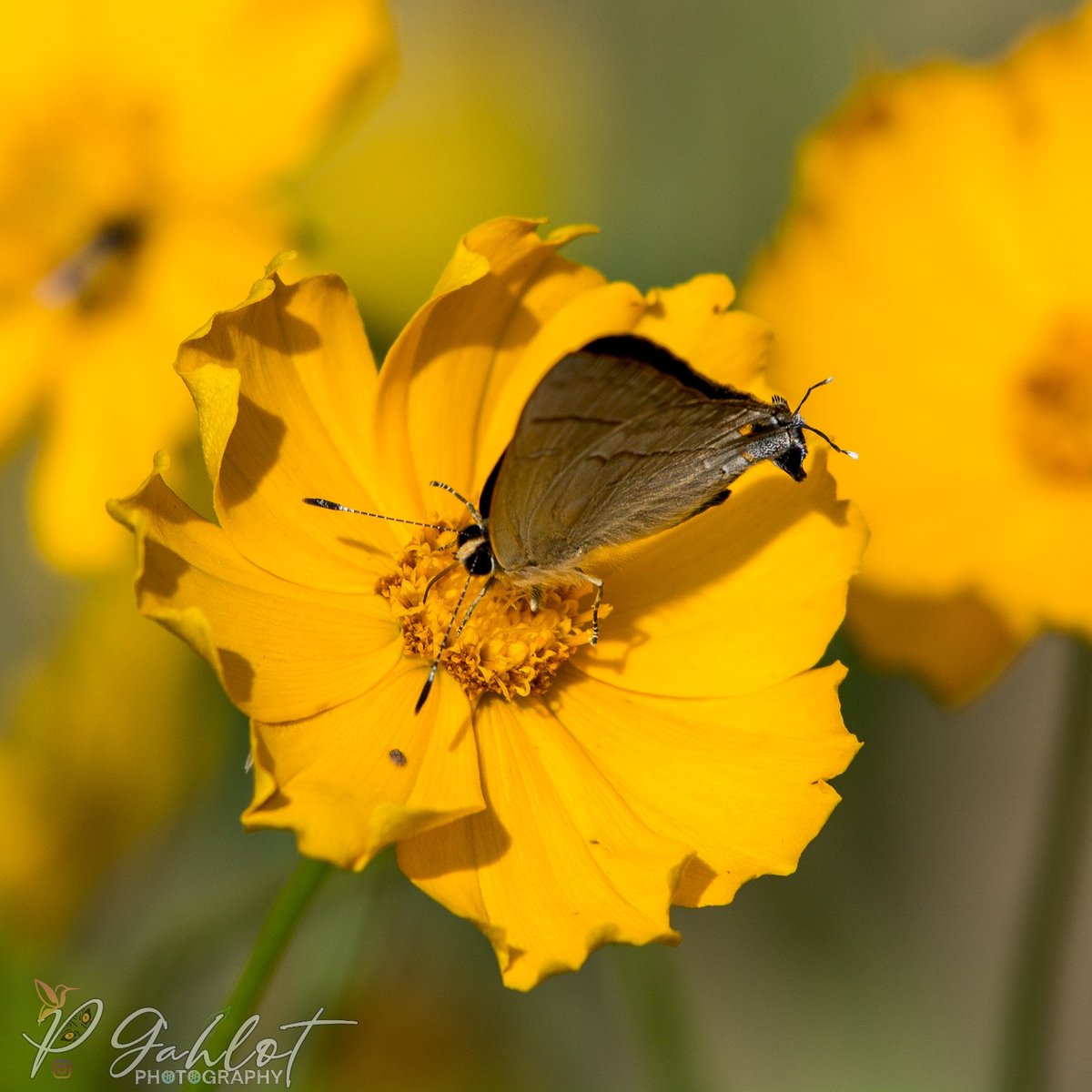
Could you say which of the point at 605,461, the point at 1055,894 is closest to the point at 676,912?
the point at 1055,894

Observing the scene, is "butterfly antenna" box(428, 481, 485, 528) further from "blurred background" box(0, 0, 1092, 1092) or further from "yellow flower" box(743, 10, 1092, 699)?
"yellow flower" box(743, 10, 1092, 699)

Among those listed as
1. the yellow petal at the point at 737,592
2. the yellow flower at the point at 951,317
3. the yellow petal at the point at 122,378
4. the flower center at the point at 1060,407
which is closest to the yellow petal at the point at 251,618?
the yellow petal at the point at 737,592

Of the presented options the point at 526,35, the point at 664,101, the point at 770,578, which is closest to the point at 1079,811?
the point at 770,578

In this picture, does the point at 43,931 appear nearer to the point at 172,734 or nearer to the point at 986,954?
the point at 172,734

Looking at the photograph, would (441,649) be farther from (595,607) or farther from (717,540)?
(717,540)

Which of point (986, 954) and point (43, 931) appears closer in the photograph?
point (43, 931)

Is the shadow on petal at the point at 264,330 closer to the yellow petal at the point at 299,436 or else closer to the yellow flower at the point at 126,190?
the yellow petal at the point at 299,436

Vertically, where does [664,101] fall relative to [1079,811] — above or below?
above
